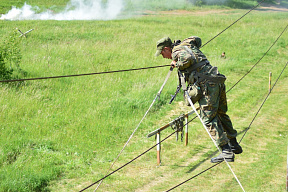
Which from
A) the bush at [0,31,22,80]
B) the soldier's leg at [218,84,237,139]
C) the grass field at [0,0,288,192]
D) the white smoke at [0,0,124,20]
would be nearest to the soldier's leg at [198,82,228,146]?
the soldier's leg at [218,84,237,139]

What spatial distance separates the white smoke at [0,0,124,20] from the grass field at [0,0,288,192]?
893cm

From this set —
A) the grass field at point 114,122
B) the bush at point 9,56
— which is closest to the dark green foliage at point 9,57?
the bush at point 9,56

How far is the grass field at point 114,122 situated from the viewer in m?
7.71

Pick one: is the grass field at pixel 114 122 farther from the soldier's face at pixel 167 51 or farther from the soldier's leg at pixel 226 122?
the soldier's face at pixel 167 51

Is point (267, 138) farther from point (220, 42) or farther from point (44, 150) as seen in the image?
point (220, 42)

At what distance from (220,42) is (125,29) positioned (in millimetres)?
5569

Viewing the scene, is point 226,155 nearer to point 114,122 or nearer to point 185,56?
point 185,56

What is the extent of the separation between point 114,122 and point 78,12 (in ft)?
77.8

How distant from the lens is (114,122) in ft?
34.5

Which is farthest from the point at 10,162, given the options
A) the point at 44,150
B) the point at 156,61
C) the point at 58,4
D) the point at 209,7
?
the point at 209,7

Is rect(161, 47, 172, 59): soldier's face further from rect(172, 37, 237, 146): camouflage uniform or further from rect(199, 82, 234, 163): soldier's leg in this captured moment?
rect(199, 82, 234, 163): soldier's leg

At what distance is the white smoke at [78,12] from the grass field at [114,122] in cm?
893

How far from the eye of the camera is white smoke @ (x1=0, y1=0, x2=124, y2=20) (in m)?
28.4

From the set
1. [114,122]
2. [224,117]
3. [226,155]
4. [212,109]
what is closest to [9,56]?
[114,122]
